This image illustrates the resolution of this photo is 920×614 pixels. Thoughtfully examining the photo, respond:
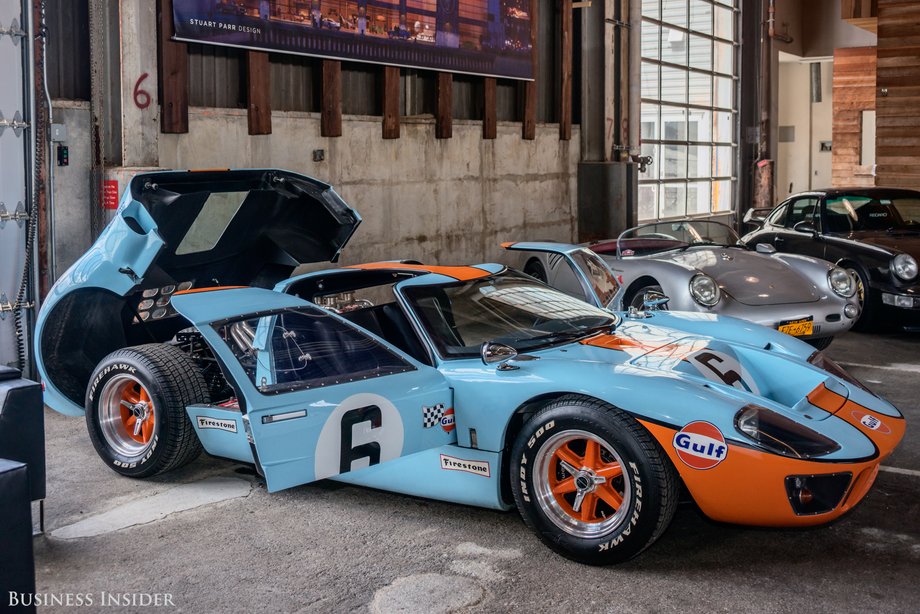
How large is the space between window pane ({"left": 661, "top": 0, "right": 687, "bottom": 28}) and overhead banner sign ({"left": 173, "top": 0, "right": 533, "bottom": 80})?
4.93 m

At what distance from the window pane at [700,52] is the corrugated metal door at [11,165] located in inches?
518

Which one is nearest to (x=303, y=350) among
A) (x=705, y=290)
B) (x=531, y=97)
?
(x=705, y=290)

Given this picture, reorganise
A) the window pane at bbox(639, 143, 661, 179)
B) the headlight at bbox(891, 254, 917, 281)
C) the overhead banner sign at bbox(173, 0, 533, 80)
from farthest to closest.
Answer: the window pane at bbox(639, 143, 661, 179) < the headlight at bbox(891, 254, 917, 281) < the overhead banner sign at bbox(173, 0, 533, 80)

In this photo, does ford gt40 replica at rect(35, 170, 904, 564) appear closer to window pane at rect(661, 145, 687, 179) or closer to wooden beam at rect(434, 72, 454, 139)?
Result: wooden beam at rect(434, 72, 454, 139)

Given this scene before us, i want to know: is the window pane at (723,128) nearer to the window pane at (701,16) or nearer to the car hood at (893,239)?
the window pane at (701,16)

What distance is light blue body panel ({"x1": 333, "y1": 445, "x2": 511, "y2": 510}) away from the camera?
14.1 ft

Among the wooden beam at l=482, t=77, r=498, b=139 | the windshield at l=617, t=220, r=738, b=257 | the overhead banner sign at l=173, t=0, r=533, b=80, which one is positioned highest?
the overhead banner sign at l=173, t=0, r=533, b=80

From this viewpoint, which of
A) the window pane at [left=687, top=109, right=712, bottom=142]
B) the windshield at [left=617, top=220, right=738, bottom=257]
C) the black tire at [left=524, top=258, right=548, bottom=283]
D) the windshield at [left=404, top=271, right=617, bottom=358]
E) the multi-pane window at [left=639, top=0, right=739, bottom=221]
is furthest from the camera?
the window pane at [left=687, top=109, right=712, bottom=142]

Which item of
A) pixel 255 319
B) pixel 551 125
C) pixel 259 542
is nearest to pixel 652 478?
pixel 259 542

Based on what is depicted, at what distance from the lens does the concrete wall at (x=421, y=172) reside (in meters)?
9.15

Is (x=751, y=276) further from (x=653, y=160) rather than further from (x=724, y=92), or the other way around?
(x=724, y=92)

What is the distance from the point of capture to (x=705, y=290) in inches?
311

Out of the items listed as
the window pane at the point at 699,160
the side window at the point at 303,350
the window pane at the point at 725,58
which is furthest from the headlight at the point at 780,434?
the window pane at the point at 725,58

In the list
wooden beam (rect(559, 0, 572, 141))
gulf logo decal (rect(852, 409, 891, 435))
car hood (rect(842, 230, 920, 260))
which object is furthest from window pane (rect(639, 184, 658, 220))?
gulf logo decal (rect(852, 409, 891, 435))
